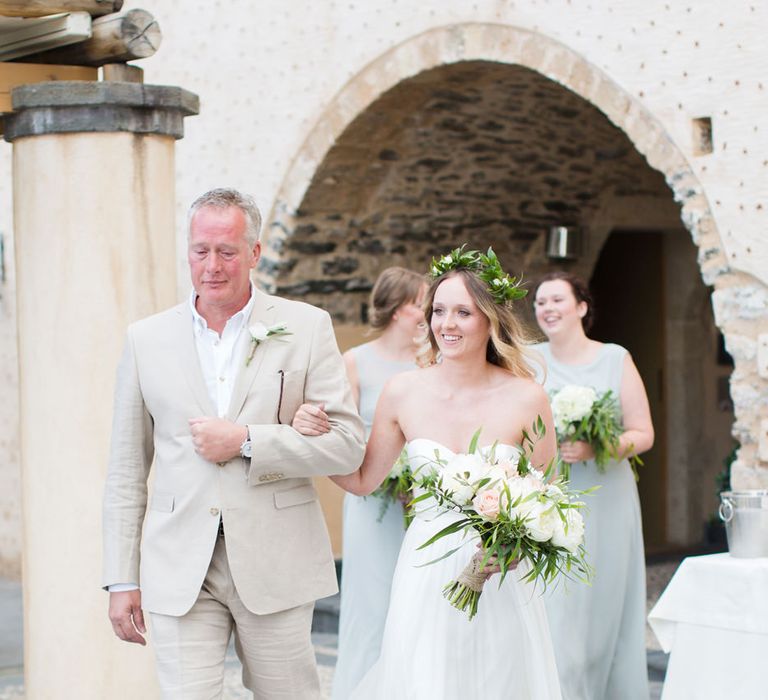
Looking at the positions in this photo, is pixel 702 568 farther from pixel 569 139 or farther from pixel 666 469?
pixel 666 469

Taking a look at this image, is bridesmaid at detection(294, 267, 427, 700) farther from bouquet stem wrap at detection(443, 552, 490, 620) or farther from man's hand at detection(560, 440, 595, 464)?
bouquet stem wrap at detection(443, 552, 490, 620)

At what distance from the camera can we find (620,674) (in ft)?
20.0

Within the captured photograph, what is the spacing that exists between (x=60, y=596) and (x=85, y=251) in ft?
4.26

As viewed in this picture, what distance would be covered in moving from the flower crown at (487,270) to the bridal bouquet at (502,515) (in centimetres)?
48

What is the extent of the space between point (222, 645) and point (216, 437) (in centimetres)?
60

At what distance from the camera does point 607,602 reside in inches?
242

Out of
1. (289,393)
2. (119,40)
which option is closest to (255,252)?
(289,393)

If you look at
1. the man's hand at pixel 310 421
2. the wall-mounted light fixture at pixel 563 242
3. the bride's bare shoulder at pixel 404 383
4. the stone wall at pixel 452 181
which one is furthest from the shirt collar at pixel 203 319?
the wall-mounted light fixture at pixel 563 242

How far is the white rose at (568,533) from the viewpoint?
362cm

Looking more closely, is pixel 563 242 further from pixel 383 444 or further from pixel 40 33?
pixel 383 444

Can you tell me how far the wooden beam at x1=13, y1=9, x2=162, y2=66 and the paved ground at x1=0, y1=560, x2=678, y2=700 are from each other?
3.14 metres

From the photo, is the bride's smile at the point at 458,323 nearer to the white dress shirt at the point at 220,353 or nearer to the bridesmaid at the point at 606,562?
the white dress shirt at the point at 220,353

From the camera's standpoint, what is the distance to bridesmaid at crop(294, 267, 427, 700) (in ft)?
19.9

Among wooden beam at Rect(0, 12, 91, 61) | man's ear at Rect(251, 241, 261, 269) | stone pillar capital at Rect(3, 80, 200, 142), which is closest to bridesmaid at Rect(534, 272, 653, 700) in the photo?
stone pillar capital at Rect(3, 80, 200, 142)
